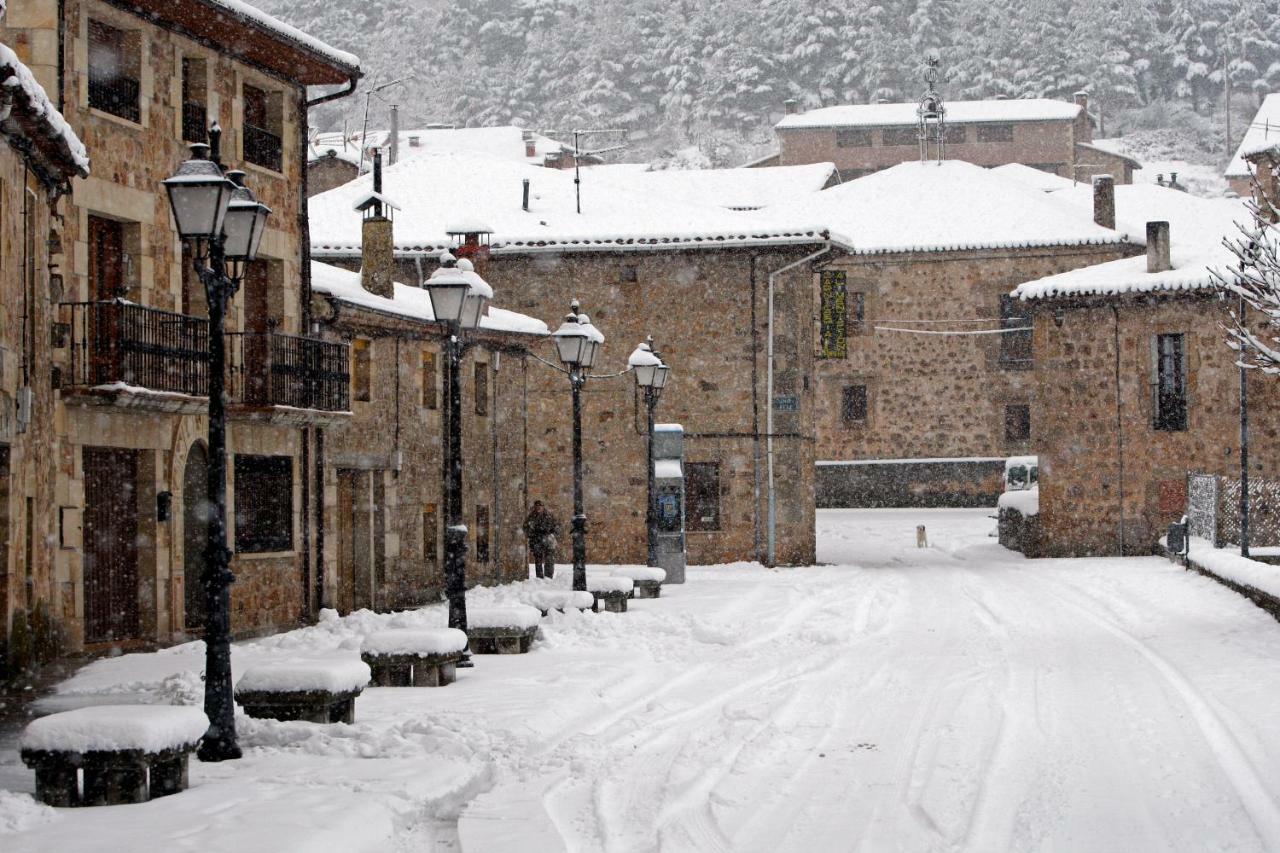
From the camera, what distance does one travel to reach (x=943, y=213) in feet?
168

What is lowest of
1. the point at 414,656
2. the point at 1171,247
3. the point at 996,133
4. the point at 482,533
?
the point at 414,656

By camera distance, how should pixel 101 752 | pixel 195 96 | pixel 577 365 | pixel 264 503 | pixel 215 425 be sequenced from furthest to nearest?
pixel 264 503, pixel 577 365, pixel 195 96, pixel 215 425, pixel 101 752

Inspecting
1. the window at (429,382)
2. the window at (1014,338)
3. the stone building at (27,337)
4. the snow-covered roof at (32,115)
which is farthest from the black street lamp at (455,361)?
the window at (1014,338)

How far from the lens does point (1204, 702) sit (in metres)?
12.1

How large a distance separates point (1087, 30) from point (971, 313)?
50.8 metres

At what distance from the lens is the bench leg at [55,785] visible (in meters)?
8.34

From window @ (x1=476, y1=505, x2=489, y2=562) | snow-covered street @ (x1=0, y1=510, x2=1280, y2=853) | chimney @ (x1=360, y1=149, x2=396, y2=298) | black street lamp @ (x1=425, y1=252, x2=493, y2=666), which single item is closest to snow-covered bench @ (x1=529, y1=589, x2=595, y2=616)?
snow-covered street @ (x1=0, y1=510, x2=1280, y2=853)

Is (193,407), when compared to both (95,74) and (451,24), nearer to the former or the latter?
(95,74)

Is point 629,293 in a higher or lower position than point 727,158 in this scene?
lower

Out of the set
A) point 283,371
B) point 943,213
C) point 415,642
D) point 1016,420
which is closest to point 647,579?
point 283,371

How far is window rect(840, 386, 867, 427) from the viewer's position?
50312mm

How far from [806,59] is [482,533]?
230 feet

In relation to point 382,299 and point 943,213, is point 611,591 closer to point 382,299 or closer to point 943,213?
point 382,299

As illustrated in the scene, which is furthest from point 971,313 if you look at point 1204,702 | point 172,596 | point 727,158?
point 727,158
